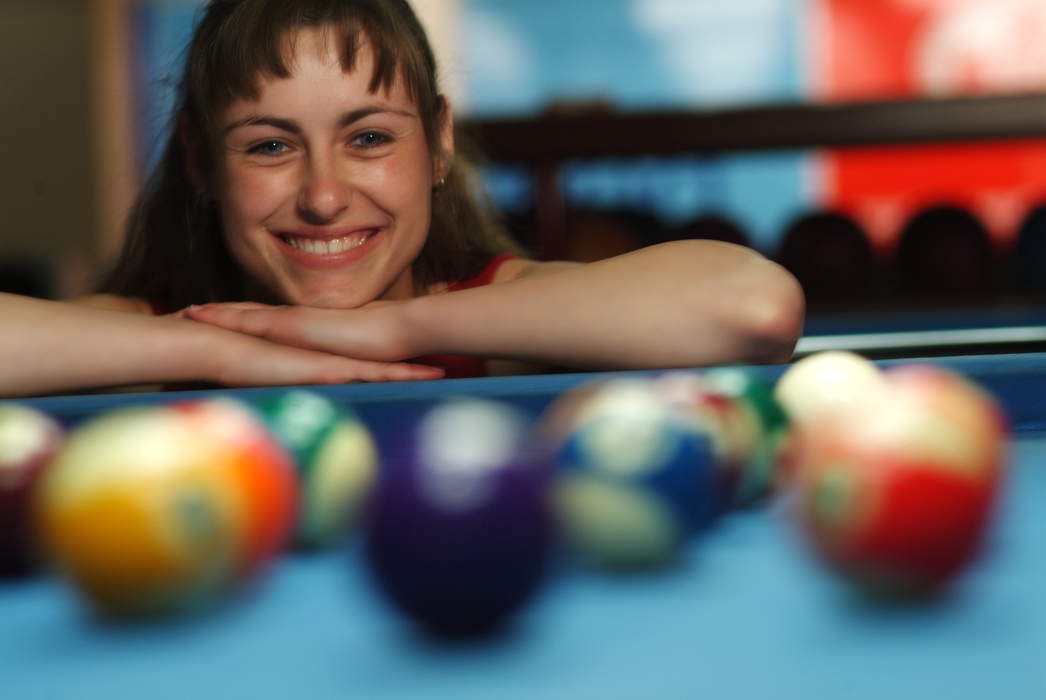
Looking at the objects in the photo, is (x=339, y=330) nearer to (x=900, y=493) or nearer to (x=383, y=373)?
(x=383, y=373)

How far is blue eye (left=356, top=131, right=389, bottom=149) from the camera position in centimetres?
136

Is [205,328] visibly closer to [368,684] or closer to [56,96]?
[368,684]

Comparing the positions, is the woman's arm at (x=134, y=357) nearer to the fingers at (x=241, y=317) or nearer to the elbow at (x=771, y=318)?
the fingers at (x=241, y=317)

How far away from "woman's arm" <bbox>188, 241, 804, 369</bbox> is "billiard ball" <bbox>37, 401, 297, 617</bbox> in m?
0.58

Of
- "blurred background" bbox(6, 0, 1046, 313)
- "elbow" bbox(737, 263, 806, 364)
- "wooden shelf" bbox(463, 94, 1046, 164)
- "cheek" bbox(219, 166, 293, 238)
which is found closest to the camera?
"elbow" bbox(737, 263, 806, 364)

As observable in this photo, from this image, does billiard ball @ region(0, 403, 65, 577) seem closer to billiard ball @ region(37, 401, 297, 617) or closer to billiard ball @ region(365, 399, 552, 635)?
billiard ball @ region(37, 401, 297, 617)

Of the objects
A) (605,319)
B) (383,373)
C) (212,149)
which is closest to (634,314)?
(605,319)

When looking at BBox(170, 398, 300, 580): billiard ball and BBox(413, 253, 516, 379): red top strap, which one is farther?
BBox(413, 253, 516, 379): red top strap

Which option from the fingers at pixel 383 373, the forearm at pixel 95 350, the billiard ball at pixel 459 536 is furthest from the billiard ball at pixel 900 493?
the forearm at pixel 95 350

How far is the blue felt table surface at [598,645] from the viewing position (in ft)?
1.43

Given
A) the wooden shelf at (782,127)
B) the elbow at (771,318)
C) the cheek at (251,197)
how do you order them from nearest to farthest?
the elbow at (771,318), the cheek at (251,197), the wooden shelf at (782,127)

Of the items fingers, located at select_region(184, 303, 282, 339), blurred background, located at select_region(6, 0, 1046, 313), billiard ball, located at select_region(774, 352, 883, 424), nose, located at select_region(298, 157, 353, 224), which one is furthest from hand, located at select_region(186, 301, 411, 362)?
blurred background, located at select_region(6, 0, 1046, 313)

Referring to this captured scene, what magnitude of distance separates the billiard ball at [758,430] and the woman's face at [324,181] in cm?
64

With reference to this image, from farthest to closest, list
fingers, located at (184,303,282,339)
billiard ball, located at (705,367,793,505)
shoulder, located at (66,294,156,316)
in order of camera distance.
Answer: shoulder, located at (66,294,156,316)
fingers, located at (184,303,282,339)
billiard ball, located at (705,367,793,505)
